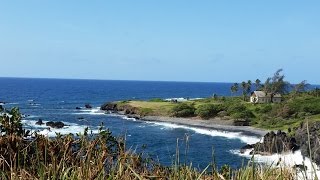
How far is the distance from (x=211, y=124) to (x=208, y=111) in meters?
7.83

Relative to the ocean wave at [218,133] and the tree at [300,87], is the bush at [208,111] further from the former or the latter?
the tree at [300,87]

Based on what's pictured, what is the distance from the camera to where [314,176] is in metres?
4.70

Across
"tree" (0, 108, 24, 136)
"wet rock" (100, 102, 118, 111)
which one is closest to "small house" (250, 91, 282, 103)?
"wet rock" (100, 102, 118, 111)

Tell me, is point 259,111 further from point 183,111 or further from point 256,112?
point 183,111

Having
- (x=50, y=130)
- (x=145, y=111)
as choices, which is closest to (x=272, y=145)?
(x=50, y=130)

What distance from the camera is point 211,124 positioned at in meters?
101

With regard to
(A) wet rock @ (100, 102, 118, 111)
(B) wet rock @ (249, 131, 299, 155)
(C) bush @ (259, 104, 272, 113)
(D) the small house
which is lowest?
(A) wet rock @ (100, 102, 118, 111)

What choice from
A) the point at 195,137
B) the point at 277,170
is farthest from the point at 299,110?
the point at 277,170

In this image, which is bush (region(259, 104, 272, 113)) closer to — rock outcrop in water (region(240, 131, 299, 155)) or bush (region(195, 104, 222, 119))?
bush (region(195, 104, 222, 119))

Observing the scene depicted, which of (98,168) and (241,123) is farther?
(241,123)

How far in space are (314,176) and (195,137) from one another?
75.8m

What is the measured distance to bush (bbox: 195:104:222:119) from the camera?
4254 inches

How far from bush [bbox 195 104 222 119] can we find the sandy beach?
8.41 ft

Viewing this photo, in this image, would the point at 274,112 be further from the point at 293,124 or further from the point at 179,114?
the point at 179,114
